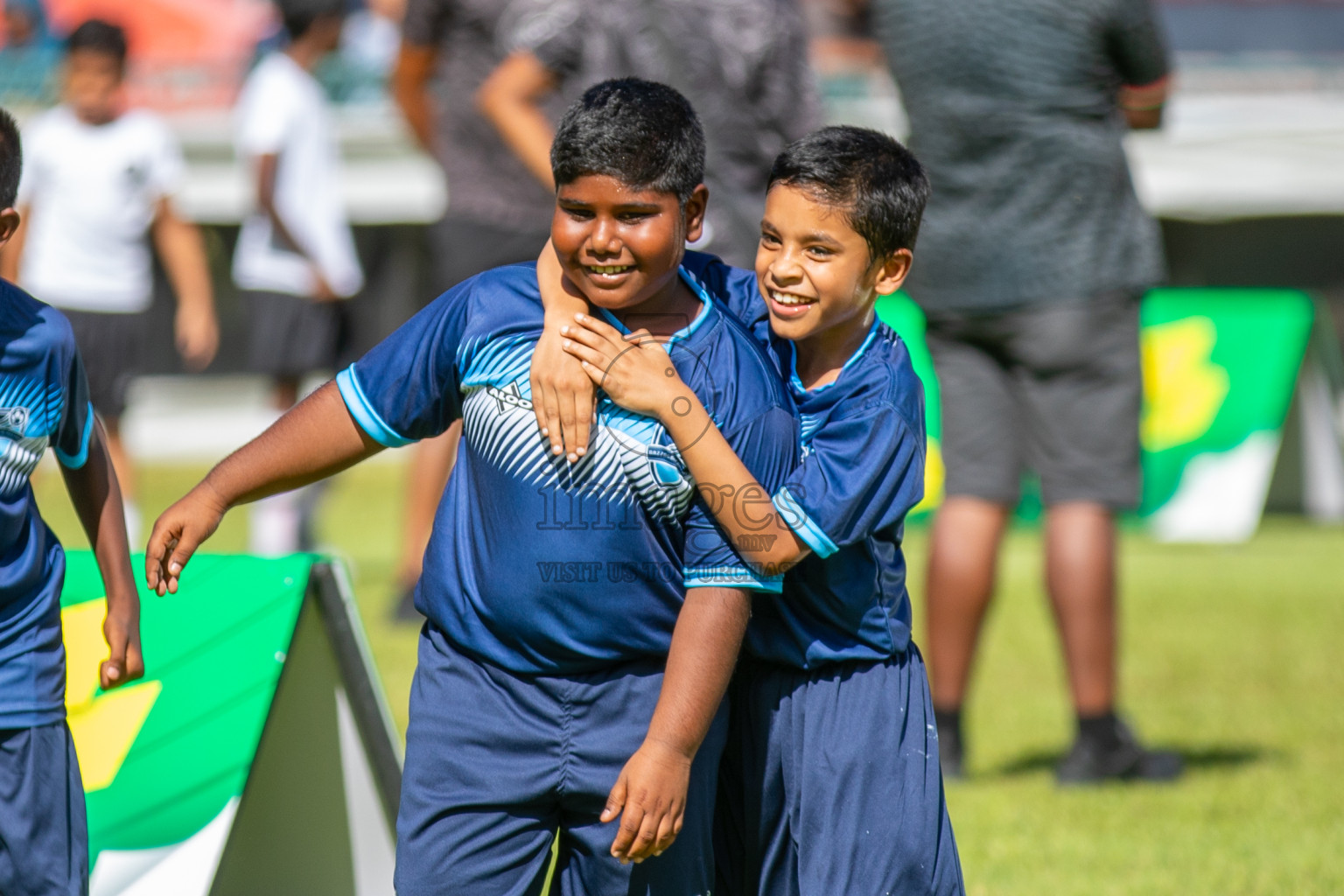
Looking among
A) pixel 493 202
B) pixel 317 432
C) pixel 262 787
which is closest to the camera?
pixel 317 432

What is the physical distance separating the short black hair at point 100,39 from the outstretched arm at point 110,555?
3470 mm

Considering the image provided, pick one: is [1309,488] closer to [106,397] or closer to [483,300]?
[106,397]

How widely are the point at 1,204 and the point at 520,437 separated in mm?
820

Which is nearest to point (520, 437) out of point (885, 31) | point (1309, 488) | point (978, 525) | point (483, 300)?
point (483, 300)

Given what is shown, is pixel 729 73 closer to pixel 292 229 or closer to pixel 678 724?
pixel 292 229

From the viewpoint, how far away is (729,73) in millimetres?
4305

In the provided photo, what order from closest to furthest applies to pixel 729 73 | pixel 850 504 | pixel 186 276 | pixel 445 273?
pixel 850 504 < pixel 729 73 < pixel 445 273 < pixel 186 276

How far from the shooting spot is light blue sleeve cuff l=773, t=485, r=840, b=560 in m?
2.07

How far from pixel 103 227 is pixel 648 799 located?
4.44 m

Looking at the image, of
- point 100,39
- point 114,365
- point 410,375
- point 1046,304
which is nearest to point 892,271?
point 410,375

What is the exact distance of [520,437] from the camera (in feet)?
7.00

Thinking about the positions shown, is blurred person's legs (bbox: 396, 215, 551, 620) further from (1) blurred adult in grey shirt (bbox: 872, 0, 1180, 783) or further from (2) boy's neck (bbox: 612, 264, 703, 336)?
(2) boy's neck (bbox: 612, 264, 703, 336)

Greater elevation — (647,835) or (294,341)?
(294,341)

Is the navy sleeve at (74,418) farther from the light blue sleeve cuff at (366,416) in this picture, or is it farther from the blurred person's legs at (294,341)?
the blurred person's legs at (294,341)
